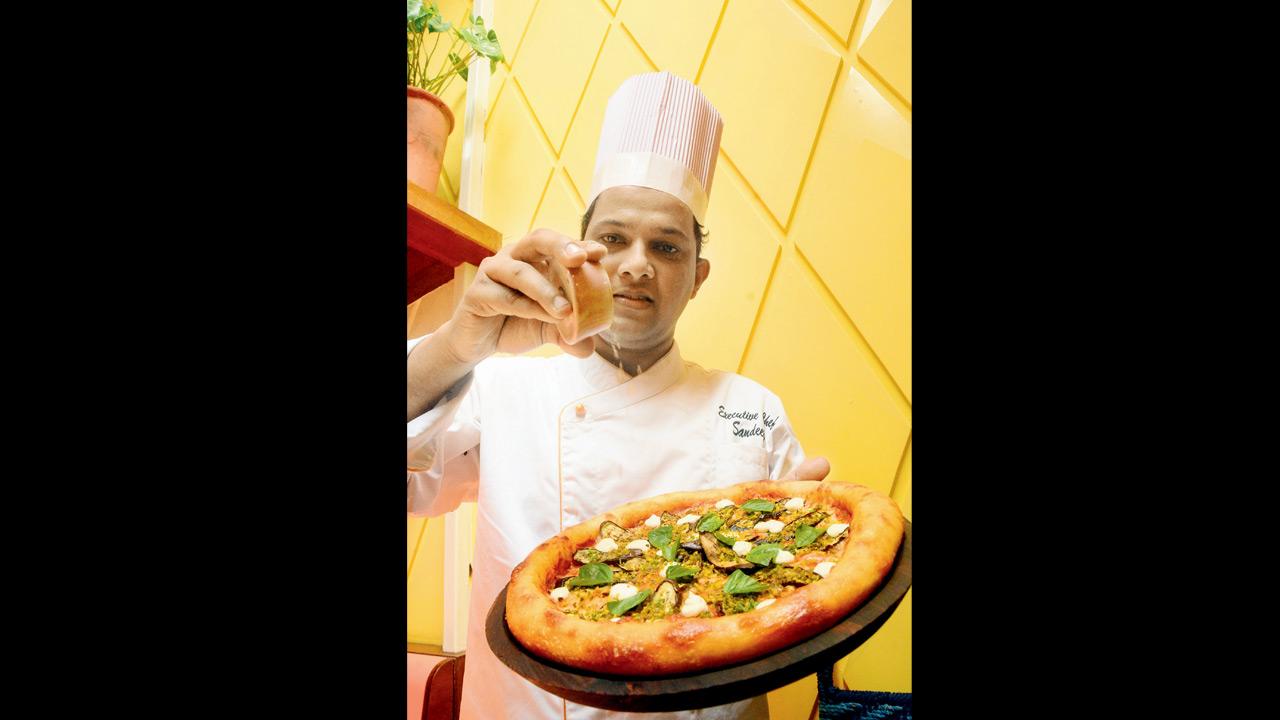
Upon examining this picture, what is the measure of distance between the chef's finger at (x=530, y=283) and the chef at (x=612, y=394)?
0.06 ft

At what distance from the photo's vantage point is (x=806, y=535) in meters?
0.77

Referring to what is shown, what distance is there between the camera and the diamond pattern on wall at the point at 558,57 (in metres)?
0.79

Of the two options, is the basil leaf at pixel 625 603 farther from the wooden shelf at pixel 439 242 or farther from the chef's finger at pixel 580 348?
the wooden shelf at pixel 439 242

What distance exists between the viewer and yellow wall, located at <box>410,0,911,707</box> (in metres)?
0.70

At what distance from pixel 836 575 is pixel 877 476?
0.15 metres

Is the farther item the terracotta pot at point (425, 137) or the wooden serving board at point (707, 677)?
the terracotta pot at point (425, 137)

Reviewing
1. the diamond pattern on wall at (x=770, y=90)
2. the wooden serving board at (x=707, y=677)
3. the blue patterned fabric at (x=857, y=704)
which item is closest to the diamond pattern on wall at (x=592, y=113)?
the diamond pattern on wall at (x=770, y=90)

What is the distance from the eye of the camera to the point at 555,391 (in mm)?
806

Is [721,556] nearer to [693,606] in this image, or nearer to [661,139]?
[693,606]

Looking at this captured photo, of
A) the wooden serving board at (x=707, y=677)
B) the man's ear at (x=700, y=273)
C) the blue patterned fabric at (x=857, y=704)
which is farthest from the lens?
the man's ear at (x=700, y=273)

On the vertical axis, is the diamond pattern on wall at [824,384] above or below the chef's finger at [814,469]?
above

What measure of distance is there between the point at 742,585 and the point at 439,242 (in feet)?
→ 1.77

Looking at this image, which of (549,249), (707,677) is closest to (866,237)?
(549,249)
